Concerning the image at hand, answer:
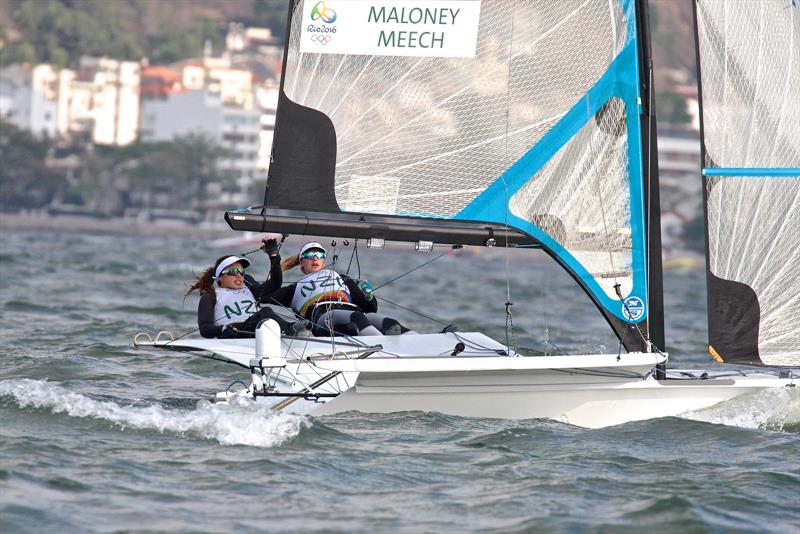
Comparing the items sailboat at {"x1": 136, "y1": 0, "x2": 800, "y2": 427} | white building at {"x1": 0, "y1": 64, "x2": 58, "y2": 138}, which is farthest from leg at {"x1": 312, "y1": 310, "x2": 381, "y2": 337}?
white building at {"x1": 0, "y1": 64, "x2": 58, "y2": 138}

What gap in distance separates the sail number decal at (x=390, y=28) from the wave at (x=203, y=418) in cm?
226

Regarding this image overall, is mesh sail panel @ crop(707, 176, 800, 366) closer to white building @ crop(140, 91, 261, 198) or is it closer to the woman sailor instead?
the woman sailor

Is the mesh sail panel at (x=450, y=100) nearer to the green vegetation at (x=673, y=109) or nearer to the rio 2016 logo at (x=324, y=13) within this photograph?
the rio 2016 logo at (x=324, y=13)

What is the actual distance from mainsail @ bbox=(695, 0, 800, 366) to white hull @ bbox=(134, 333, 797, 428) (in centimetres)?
39

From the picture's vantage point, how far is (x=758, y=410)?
744cm

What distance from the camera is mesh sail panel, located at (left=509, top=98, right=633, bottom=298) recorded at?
7.70 metres

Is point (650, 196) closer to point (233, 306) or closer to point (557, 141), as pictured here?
point (557, 141)

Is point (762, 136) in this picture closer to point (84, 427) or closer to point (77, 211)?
point (84, 427)

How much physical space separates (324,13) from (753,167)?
2.64 m

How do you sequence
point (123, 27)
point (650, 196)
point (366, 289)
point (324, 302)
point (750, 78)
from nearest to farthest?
1. point (650, 196)
2. point (750, 78)
3. point (324, 302)
4. point (366, 289)
5. point (123, 27)

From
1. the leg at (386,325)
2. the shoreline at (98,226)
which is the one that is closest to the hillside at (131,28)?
the shoreline at (98,226)

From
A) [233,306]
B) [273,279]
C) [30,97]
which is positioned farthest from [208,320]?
[30,97]

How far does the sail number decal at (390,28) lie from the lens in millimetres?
7695

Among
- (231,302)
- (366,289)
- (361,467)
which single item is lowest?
(361,467)
